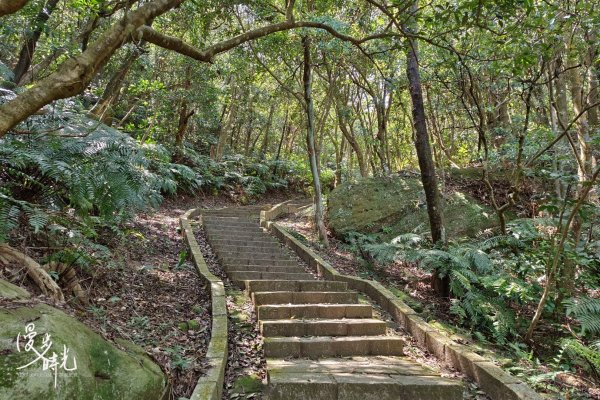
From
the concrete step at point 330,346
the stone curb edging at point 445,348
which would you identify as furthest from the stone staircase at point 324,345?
the stone curb edging at point 445,348

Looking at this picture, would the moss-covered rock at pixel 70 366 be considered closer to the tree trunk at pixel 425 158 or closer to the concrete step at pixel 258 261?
the concrete step at pixel 258 261

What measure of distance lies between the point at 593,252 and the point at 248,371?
5.67m

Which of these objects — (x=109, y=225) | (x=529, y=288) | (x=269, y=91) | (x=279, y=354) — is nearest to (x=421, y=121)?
(x=529, y=288)

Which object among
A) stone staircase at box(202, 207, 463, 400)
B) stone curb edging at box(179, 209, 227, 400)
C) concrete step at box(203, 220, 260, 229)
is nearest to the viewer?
stone curb edging at box(179, 209, 227, 400)

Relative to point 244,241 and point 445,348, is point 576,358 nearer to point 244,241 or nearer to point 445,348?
point 445,348

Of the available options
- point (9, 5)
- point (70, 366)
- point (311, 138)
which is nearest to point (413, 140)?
point (311, 138)

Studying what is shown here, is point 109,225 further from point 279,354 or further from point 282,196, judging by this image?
point 282,196

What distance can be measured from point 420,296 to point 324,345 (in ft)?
10.3

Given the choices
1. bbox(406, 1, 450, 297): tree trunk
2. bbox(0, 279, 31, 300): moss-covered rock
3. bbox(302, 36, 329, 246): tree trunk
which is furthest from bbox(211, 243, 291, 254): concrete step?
bbox(0, 279, 31, 300): moss-covered rock

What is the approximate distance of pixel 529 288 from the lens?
5.78 metres

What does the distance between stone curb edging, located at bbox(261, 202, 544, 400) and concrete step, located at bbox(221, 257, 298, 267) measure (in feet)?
2.11

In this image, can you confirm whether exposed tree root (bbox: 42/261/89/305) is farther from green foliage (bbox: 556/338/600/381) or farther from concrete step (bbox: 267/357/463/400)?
green foliage (bbox: 556/338/600/381)

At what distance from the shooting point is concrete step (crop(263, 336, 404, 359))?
4.79 metres

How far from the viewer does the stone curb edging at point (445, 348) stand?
3.96 m
